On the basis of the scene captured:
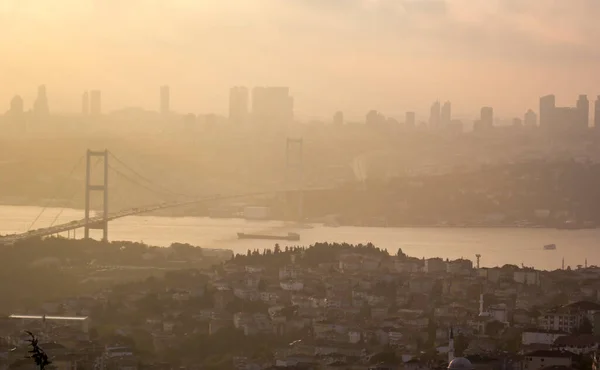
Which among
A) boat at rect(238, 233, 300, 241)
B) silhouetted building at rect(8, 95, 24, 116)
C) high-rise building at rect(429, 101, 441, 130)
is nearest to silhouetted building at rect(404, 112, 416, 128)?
high-rise building at rect(429, 101, 441, 130)

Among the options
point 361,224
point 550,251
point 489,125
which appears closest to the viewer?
point 550,251

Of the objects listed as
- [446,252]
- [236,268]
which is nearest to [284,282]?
[236,268]

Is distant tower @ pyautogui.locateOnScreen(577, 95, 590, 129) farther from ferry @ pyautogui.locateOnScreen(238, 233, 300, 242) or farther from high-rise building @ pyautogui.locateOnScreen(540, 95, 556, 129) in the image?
ferry @ pyautogui.locateOnScreen(238, 233, 300, 242)

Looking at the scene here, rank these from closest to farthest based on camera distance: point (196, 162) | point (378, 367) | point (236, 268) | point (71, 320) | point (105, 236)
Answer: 1. point (378, 367)
2. point (71, 320)
3. point (236, 268)
4. point (105, 236)
5. point (196, 162)

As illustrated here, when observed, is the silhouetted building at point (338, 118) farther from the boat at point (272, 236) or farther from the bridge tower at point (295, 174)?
the boat at point (272, 236)

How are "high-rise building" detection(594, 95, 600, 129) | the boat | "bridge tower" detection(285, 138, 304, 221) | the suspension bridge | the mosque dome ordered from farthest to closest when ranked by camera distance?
"high-rise building" detection(594, 95, 600, 129)
"bridge tower" detection(285, 138, 304, 221)
the boat
the suspension bridge
the mosque dome

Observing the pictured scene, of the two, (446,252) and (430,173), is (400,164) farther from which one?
(446,252)
